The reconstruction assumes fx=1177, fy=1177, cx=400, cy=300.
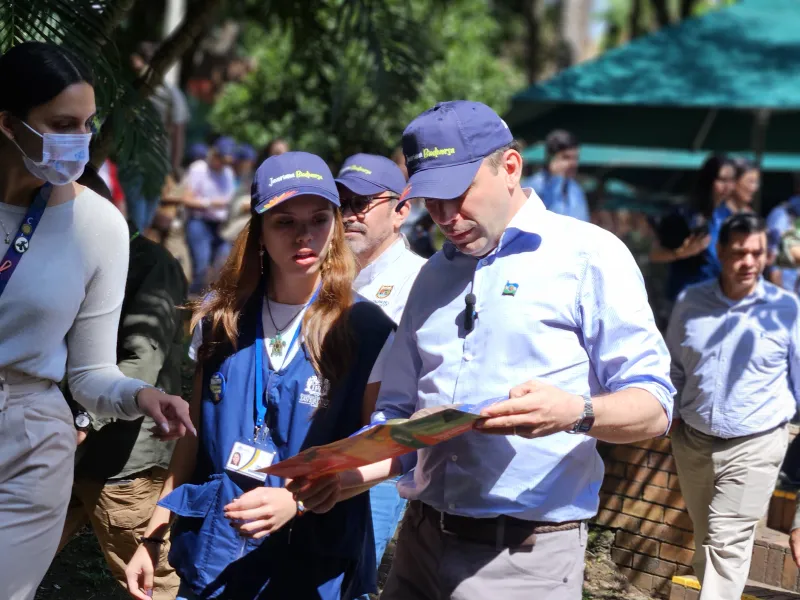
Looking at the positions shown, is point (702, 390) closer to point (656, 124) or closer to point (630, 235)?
point (656, 124)

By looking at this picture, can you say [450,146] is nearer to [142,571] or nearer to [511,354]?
[511,354]

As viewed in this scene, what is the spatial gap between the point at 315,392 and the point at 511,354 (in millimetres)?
643

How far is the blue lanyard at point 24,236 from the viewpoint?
2992mm

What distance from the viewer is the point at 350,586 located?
3.49m

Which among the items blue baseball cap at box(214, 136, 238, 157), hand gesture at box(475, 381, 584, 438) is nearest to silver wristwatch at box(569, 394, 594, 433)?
hand gesture at box(475, 381, 584, 438)

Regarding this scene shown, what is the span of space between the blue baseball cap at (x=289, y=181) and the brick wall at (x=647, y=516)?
11.8ft

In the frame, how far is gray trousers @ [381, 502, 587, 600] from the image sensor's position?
3.10 meters

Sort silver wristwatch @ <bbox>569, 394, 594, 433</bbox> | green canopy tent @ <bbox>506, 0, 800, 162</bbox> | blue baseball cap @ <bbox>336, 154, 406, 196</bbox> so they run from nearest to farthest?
silver wristwatch @ <bbox>569, 394, 594, 433</bbox> → blue baseball cap @ <bbox>336, 154, 406, 196</bbox> → green canopy tent @ <bbox>506, 0, 800, 162</bbox>

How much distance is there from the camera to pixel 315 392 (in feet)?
11.2

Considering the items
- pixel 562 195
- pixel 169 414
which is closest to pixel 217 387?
pixel 169 414

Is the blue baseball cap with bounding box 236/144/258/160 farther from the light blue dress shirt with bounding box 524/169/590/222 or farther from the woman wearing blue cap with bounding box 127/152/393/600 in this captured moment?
the woman wearing blue cap with bounding box 127/152/393/600

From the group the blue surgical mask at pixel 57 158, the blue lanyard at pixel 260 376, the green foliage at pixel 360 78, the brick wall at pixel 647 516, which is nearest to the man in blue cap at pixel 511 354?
the blue lanyard at pixel 260 376

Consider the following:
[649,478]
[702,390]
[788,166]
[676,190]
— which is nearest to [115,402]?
[702,390]

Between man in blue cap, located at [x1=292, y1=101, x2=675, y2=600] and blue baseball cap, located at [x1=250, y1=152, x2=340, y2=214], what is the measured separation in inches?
15.1
